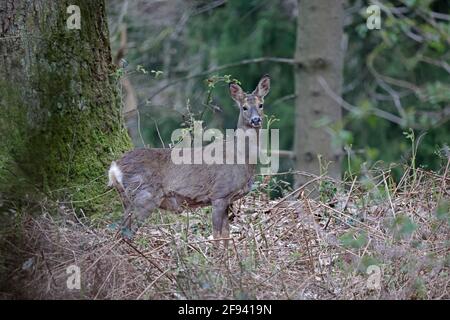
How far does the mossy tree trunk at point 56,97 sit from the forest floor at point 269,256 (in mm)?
487

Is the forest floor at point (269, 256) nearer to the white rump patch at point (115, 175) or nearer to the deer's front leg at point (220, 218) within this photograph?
the deer's front leg at point (220, 218)

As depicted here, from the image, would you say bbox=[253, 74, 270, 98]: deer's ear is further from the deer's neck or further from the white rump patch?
the white rump patch

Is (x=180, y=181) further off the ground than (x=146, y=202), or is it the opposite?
(x=180, y=181)

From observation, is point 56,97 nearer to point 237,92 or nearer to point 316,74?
point 237,92

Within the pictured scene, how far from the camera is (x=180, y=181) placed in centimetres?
725

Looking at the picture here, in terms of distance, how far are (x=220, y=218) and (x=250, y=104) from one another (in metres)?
1.00

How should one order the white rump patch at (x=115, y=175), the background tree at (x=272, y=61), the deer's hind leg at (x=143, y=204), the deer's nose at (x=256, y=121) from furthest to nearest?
1. the background tree at (x=272, y=61)
2. the deer's nose at (x=256, y=121)
3. the white rump patch at (x=115, y=175)
4. the deer's hind leg at (x=143, y=204)

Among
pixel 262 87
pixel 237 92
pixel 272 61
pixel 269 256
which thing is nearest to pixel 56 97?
pixel 237 92

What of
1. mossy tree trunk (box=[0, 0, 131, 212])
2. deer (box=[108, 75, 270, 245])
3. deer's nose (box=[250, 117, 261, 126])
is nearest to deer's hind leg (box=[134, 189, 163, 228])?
deer (box=[108, 75, 270, 245])

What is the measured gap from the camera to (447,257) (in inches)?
234

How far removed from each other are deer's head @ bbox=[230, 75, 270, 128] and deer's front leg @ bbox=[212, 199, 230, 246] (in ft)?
2.27

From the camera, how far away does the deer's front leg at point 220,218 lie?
6.96m

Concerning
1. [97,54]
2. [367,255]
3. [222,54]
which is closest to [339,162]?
[222,54]

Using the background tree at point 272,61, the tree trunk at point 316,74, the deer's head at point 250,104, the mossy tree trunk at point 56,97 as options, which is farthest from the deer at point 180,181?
the background tree at point 272,61
